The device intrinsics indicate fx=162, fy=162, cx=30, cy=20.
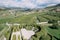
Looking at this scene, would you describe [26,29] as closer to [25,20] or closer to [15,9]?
[25,20]

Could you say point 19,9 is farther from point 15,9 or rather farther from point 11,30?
point 11,30

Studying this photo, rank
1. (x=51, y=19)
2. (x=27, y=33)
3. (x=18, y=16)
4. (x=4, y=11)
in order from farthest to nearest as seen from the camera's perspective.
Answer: (x=4, y=11)
(x=18, y=16)
(x=51, y=19)
(x=27, y=33)

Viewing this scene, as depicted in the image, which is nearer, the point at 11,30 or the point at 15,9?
the point at 11,30

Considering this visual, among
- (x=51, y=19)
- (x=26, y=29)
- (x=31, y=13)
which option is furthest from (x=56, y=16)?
(x=26, y=29)

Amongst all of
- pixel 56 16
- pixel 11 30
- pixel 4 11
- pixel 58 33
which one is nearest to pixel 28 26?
pixel 11 30

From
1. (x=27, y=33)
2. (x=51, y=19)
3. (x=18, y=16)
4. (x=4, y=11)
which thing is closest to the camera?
(x=27, y=33)

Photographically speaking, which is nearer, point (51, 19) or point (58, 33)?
point (58, 33)

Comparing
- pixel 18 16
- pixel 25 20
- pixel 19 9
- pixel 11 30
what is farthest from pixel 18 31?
pixel 19 9

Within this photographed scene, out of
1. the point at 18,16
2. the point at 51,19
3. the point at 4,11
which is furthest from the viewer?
the point at 4,11
